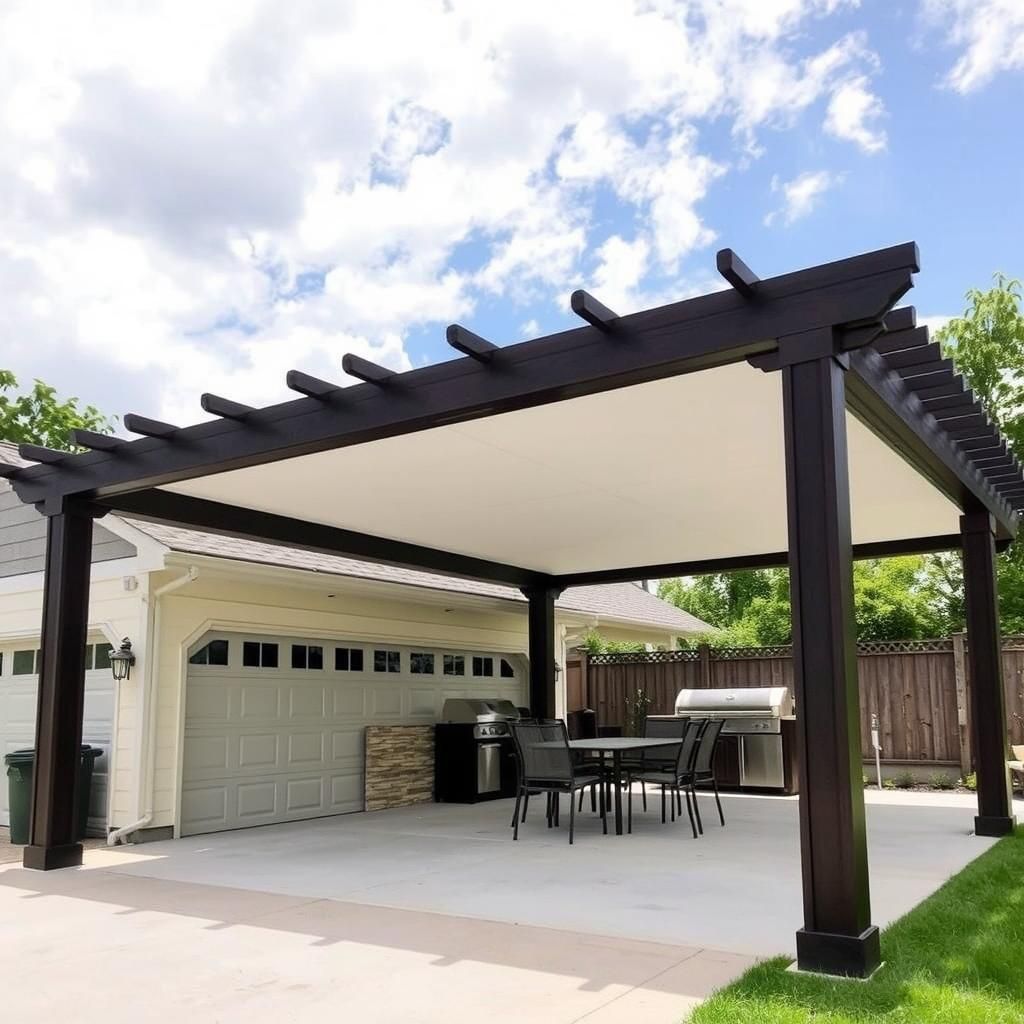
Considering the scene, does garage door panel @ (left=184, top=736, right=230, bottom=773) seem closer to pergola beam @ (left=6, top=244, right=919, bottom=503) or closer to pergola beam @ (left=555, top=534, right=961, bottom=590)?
pergola beam @ (left=6, top=244, right=919, bottom=503)

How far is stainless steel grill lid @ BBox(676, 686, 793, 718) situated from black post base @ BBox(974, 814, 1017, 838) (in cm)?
385

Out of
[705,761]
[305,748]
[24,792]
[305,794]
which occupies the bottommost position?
[305,794]

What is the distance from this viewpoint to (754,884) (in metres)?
6.31

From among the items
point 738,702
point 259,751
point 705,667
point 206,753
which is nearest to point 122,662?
point 206,753

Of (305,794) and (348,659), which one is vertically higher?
(348,659)

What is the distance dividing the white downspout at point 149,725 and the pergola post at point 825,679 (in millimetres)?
5958

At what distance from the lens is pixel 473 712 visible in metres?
11.8

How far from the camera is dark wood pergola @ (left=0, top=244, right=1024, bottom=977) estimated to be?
4.32 m

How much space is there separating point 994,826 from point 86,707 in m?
8.05

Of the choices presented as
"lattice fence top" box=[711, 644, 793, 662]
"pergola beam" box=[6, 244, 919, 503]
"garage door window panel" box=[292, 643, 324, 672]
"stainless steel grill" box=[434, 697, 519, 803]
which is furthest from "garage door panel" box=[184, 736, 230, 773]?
"lattice fence top" box=[711, 644, 793, 662]

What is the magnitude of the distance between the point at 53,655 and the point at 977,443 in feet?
22.8

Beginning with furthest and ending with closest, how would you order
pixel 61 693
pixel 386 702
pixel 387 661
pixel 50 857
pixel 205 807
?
pixel 387 661 < pixel 386 702 < pixel 205 807 < pixel 61 693 < pixel 50 857

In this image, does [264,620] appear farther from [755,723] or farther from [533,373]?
[755,723]

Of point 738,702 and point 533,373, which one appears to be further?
point 738,702
